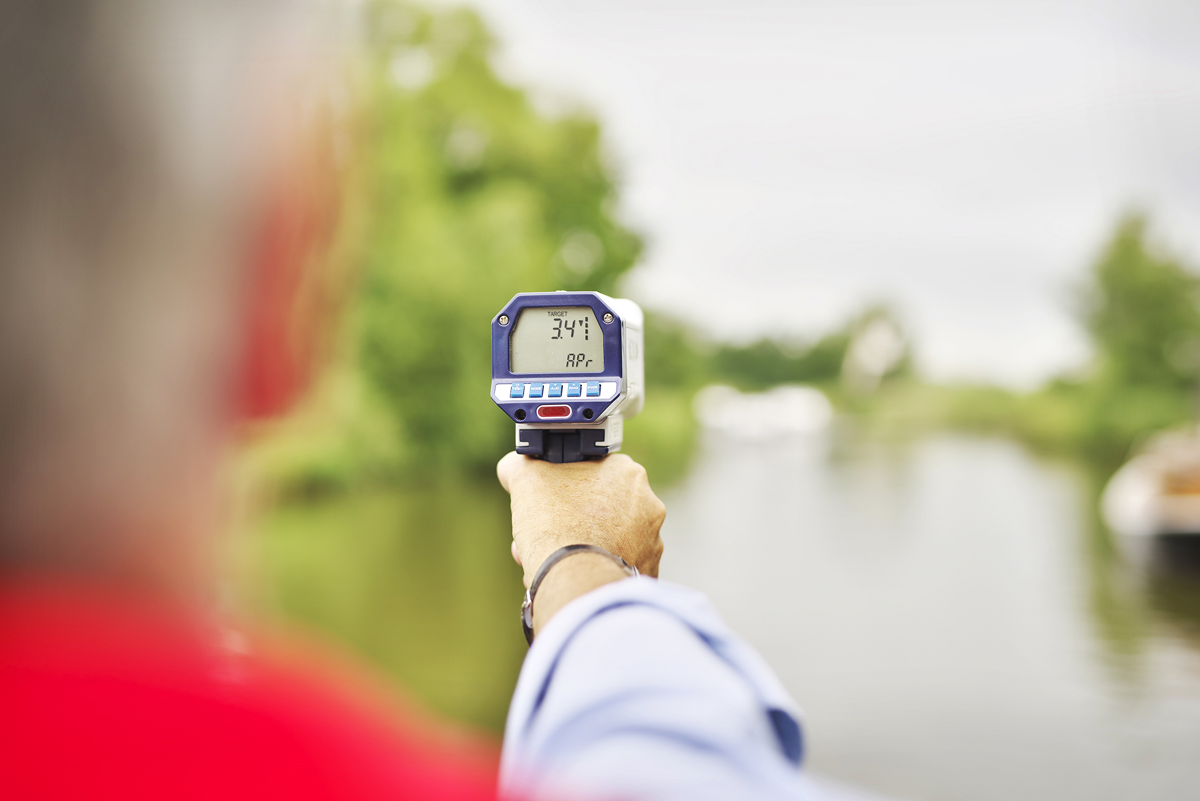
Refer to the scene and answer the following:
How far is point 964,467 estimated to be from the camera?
17.4 metres

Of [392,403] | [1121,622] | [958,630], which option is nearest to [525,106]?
[392,403]

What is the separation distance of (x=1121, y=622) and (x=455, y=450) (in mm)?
7253

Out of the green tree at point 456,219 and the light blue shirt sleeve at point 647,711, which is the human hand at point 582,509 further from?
the green tree at point 456,219

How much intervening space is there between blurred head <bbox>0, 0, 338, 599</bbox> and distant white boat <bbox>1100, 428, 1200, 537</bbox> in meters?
10.3

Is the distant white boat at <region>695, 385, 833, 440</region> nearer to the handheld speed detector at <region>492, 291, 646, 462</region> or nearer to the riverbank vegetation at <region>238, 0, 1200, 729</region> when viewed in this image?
the riverbank vegetation at <region>238, 0, 1200, 729</region>

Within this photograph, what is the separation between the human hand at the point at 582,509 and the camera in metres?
0.73

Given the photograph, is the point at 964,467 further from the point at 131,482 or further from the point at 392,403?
the point at 131,482

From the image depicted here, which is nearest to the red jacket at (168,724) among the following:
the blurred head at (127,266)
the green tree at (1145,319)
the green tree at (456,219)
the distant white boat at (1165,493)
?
the blurred head at (127,266)

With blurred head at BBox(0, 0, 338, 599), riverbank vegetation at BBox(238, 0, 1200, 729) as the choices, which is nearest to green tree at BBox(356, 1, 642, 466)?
riverbank vegetation at BBox(238, 0, 1200, 729)

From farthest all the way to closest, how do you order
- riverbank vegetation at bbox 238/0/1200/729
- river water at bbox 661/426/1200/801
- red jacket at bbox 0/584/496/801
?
riverbank vegetation at bbox 238/0/1200/729 → river water at bbox 661/426/1200/801 → red jacket at bbox 0/584/496/801

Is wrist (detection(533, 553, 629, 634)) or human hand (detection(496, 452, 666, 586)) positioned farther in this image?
human hand (detection(496, 452, 666, 586))

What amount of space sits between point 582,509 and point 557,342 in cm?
16

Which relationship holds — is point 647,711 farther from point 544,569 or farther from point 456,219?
point 456,219

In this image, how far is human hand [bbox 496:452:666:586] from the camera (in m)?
0.73
